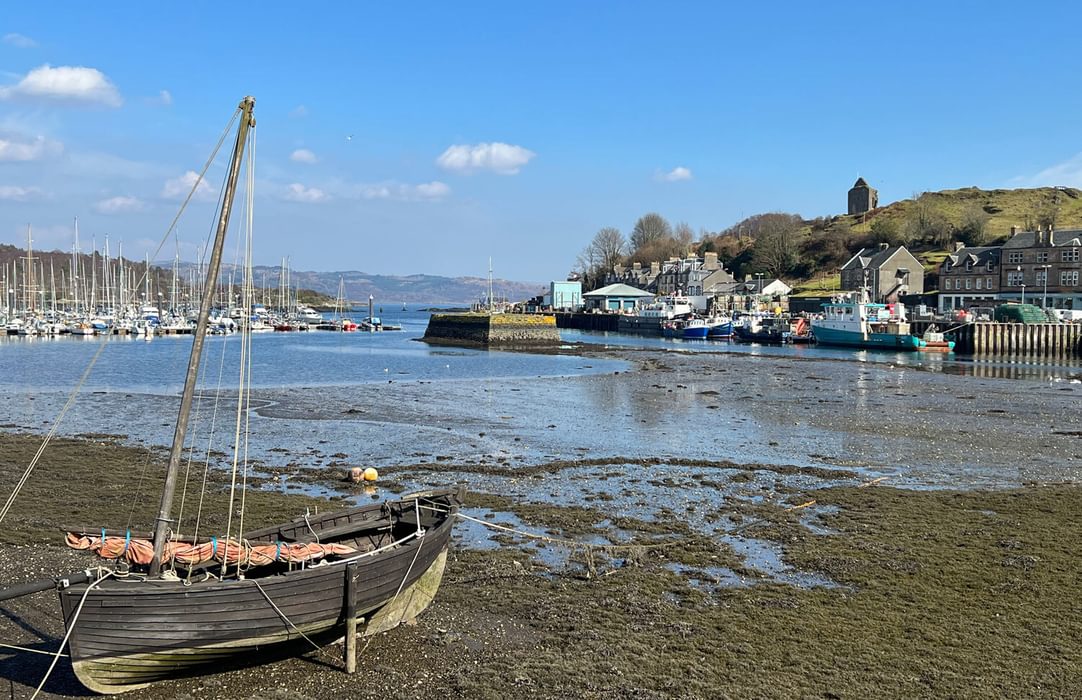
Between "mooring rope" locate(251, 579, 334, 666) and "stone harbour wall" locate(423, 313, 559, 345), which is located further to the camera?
"stone harbour wall" locate(423, 313, 559, 345)

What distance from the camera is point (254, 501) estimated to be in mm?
17344

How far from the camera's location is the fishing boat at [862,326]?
76.4 m

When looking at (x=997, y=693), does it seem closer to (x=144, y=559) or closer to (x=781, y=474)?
(x=144, y=559)

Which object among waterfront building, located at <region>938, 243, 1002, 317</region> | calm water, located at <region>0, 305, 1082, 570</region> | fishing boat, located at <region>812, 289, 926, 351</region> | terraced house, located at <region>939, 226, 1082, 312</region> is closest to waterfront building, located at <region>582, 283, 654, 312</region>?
waterfront building, located at <region>938, 243, 1002, 317</region>

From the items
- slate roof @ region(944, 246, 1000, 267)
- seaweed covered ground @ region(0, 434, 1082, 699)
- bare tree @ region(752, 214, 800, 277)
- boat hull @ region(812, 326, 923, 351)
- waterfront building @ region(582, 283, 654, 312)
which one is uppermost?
bare tree @ region(752, 214, 800, 277)

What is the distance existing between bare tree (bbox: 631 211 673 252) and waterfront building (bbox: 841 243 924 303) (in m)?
81.1

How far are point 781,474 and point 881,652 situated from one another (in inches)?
447

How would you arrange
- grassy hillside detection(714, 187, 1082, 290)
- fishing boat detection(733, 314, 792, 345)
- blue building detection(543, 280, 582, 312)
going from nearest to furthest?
1. fishing boat detection(733, 314, 792, 345)
2. grassy hillside detection(714, 187, 1082, 290)
3. blue building detection(543, 280, 582, 312)

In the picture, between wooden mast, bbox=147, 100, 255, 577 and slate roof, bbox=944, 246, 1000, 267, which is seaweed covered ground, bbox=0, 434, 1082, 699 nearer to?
wooden mast, bbox=147, 100, 255, 577

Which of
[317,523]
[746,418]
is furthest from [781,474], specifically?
[317,523]

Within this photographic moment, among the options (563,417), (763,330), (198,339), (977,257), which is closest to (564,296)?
(763,330)

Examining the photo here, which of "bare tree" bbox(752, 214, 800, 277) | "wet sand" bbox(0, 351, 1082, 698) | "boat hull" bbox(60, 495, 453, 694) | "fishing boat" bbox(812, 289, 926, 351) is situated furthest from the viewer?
"bare tree" bbox(752, 214, 800, 277)

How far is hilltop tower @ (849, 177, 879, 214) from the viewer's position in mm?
190625

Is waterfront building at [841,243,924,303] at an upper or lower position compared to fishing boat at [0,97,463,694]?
upper
